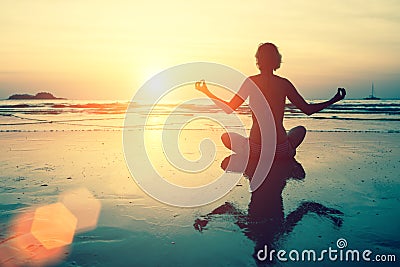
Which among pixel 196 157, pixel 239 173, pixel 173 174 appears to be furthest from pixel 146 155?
pixel 239 173

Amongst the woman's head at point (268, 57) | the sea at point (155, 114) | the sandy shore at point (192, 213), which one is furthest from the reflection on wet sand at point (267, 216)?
the sea at point (155, 114)

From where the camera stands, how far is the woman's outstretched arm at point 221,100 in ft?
20.1

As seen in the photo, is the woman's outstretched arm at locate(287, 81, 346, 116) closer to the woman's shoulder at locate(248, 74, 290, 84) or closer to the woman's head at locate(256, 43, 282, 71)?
the woman's shoulder at locate(248, 74, 290, 84)

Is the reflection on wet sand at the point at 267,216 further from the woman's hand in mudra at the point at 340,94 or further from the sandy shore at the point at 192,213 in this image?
the woman's hand in mudra at the point at 340,94

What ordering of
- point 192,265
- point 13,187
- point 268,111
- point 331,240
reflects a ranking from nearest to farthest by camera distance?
1. point 192,265
2. point 331,240
3. point 13,187
4. point 268,111

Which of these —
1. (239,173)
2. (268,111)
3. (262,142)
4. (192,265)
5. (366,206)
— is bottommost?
(192,265)

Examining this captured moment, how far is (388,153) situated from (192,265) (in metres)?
7.09

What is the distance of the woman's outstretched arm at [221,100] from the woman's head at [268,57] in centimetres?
67

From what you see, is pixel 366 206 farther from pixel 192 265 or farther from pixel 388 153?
pixel 388 153

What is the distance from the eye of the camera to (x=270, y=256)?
3076 mm

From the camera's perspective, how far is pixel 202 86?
6117 mm

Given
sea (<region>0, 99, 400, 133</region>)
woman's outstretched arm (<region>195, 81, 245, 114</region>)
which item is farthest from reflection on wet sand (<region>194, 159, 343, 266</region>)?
sea (<region>0, 99, 400, 133</region>)

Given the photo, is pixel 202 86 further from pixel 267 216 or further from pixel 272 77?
pixel 267 216

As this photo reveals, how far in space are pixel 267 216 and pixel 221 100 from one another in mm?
2684
